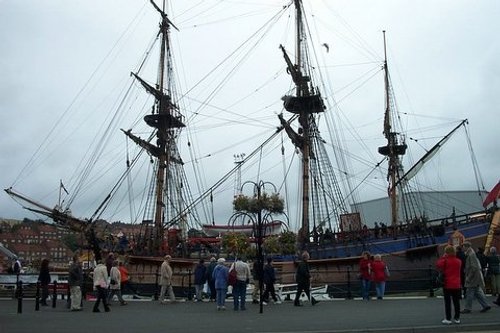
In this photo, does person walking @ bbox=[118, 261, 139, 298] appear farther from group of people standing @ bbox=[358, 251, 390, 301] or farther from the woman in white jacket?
group of people standing @ bbox=[358, 251, 390, 301]

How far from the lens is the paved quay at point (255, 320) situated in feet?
39.9

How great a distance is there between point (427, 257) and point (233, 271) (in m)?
18.8

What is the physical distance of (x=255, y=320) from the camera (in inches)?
563

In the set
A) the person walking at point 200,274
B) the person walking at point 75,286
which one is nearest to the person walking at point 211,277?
the person walking at point 200,274

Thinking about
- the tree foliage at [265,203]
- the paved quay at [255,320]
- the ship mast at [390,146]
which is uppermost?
the ship mast at [390,146]

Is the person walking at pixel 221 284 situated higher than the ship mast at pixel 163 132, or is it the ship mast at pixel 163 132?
the ship mast at pixel 163 132

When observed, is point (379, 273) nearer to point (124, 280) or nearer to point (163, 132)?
point (124, 280)

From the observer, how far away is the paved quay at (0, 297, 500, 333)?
12148 mm

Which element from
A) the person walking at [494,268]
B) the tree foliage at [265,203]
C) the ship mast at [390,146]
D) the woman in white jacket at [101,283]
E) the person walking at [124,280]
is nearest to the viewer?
the woman in white jacket at [101,283]

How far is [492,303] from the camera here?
17297 millimetres

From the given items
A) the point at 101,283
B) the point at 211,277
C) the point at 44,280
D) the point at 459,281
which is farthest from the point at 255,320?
the point at 44,280

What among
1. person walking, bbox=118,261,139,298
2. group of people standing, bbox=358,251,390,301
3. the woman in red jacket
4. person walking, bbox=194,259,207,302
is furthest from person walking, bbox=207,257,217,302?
the woman in red jacket

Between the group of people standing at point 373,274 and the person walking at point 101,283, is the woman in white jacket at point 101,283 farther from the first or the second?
the group of people standing at point 373,274

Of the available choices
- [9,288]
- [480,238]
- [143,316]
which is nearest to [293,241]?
[480,238]
